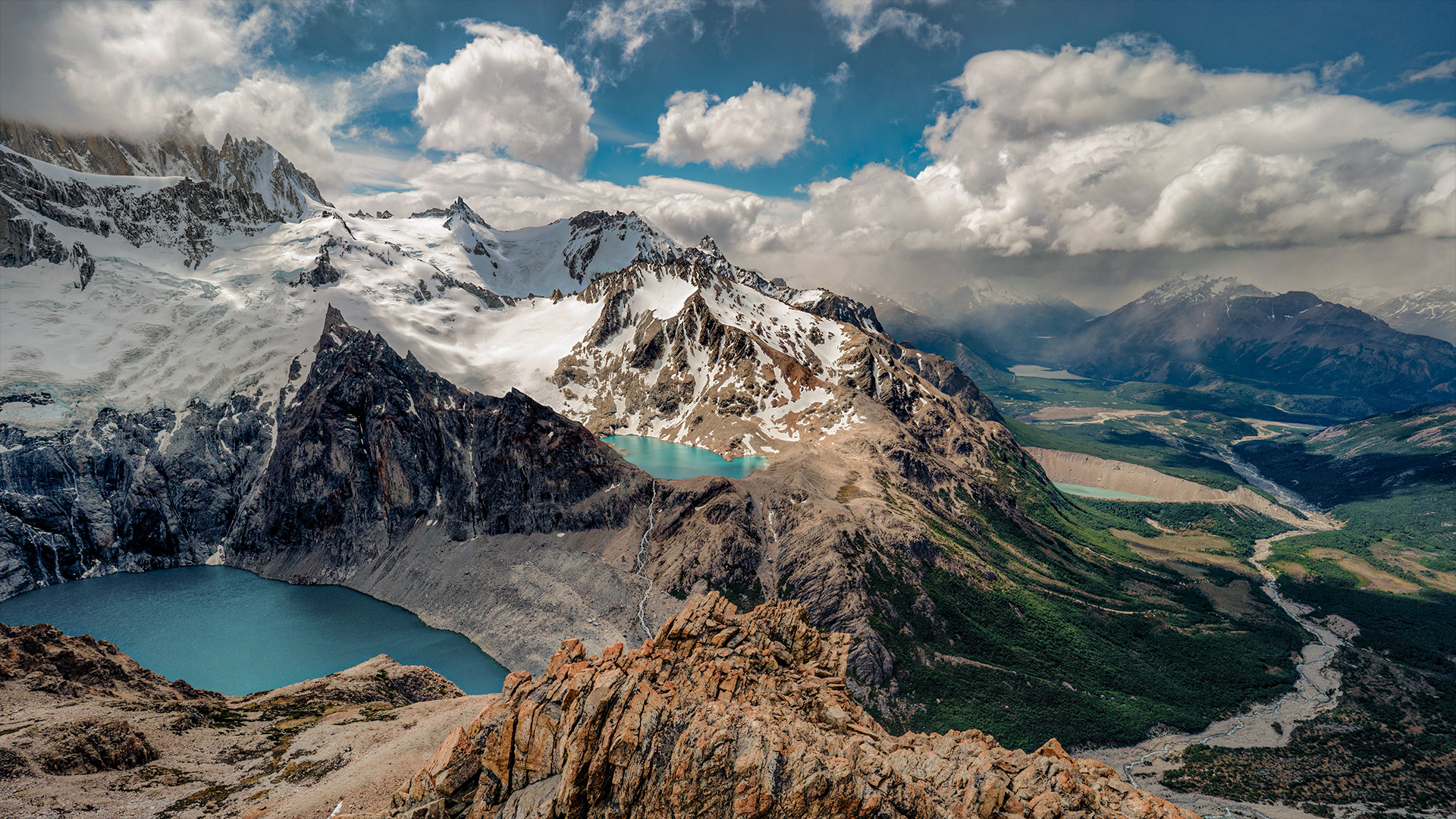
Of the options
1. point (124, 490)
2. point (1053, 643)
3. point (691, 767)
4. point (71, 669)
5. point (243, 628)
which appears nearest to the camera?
point (691, 767)

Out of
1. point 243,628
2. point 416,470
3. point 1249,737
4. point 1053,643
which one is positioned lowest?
point 1249,737

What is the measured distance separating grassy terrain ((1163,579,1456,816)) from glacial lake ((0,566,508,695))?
120m

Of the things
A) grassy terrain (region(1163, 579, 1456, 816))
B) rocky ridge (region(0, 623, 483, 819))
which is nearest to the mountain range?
grassy terrain (region(1163, 579, 1456, 816))

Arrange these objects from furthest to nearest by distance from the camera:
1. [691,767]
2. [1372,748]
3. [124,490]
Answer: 1. [124,490]
2. [1372,748]
3. [691,767]

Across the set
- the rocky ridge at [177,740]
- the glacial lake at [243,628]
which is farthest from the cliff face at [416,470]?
the rocky ridge at [177,740]

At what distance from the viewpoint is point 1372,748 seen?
107m

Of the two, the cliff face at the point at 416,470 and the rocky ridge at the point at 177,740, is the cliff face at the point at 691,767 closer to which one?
the rocky ridge at the point at 177,740

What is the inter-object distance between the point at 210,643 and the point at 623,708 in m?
108

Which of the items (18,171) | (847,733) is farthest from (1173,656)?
(18,171)

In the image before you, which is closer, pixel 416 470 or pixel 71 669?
pixel 71 669

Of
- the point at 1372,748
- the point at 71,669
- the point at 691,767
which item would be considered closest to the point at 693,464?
the point at 71,669

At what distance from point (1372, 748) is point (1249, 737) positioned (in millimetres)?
23489

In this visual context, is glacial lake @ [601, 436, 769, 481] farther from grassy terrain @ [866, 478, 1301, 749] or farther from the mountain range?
grassy terrain @ [866, 478, 1301, 749]

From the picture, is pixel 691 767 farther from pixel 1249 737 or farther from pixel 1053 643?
pixel 1249 737
